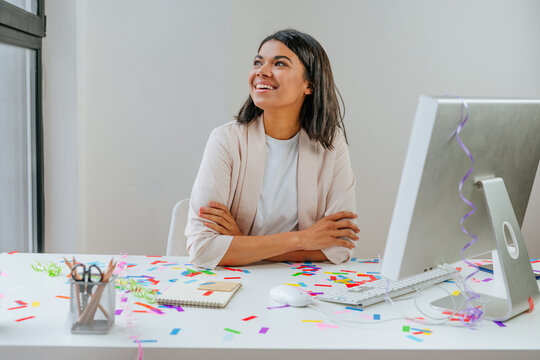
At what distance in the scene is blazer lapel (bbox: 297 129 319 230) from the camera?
7.43 feet

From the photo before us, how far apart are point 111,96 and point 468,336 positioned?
2.72 m

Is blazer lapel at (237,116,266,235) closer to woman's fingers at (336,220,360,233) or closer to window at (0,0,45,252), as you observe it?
woman's fingers at (336,220,360,233)

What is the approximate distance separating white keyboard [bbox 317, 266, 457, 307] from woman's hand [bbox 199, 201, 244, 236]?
0.57 metres

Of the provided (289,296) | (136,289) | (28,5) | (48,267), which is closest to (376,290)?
(289,296)

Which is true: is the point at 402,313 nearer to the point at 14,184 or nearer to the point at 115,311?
the point at 115,311

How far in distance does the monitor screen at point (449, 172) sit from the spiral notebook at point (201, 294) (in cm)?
45

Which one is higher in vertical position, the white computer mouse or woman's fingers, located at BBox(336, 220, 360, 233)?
woman's fingers, located at BBox(336, 220, 360, 233)

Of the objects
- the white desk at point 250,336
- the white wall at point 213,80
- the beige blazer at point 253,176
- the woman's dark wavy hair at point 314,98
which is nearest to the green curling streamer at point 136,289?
the white desk at point 250,336

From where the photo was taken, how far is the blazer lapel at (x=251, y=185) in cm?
224

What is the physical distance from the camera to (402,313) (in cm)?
145

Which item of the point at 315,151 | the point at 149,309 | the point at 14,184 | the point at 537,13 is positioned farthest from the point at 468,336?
the point at 537,13

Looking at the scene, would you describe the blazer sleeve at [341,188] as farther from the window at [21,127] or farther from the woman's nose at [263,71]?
the window at [21,127]

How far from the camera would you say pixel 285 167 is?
234 centimetres

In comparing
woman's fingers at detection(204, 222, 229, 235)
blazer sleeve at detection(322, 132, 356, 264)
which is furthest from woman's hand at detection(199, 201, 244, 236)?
blazer sleeve at detection(322, 132, 356, 264)
